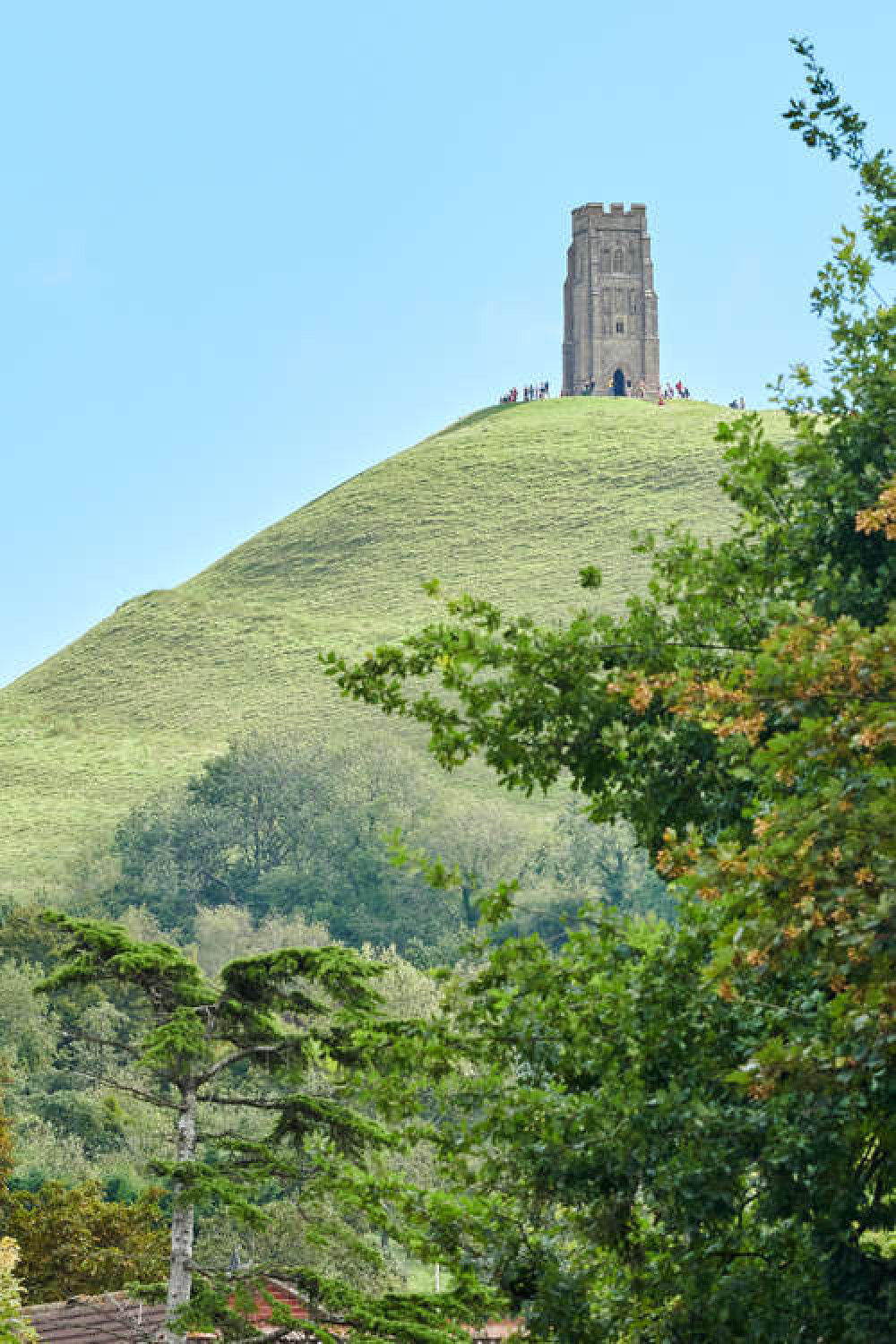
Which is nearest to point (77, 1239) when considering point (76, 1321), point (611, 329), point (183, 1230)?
point (76, 1321)

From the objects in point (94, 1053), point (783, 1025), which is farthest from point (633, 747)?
point (94, 1053)

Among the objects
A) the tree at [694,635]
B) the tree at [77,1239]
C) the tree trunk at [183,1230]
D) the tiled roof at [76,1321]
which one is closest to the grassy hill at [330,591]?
the tree at [77,1239]

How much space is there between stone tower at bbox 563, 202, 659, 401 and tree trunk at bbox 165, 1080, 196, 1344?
6216 inches

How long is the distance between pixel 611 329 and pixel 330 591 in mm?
46630

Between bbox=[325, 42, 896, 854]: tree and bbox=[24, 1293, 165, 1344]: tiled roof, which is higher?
bbox=[325, 42, 896, 854]: tree

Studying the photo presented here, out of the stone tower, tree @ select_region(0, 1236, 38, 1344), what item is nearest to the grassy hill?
the stone tower

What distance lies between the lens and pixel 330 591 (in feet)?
477

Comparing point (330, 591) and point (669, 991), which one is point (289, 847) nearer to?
point (330, 591)

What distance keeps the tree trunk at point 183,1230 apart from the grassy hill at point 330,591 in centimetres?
9420

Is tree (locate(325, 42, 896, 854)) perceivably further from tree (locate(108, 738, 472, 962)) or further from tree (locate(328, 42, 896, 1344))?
tree (locate(108, 738, 472, 962))

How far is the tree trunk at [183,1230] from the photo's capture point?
57.5ft

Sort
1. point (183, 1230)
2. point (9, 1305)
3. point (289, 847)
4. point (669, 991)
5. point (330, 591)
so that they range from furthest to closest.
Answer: point (330, 591) < point (289, 847) < point (9, 1305) < point (183, 1230) < point (669, 991)

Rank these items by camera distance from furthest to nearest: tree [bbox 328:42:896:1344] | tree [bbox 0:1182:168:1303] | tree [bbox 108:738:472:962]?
tree [bbox 108:738:472:962]
tree [bbox 0:1182:168:1303]
tree [bbox 328:42:896:1344]

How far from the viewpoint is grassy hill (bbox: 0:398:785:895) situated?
414ft
